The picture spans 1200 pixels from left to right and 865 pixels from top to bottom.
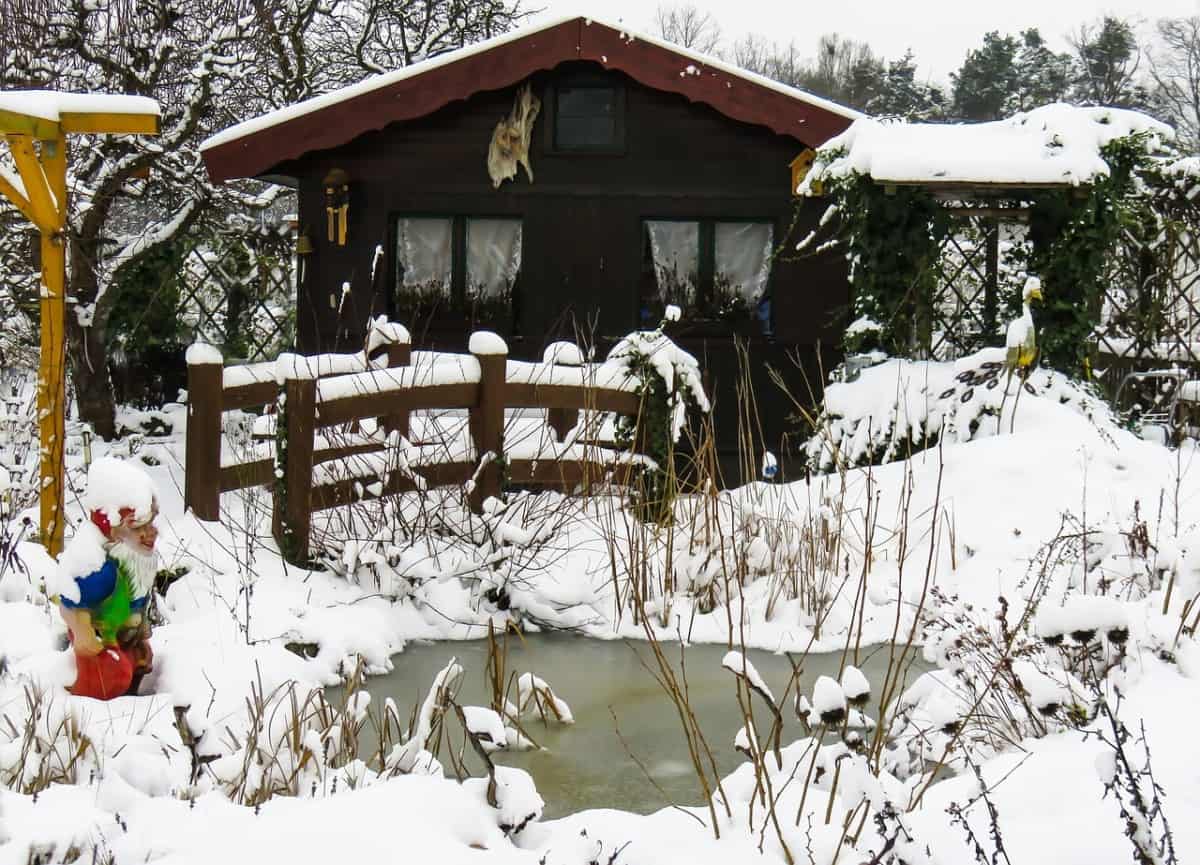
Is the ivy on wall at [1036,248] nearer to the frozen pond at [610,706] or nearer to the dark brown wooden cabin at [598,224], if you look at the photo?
the dark brown wooden cabin at [598,224]

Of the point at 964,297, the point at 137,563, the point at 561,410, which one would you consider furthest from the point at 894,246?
the point at 137,563

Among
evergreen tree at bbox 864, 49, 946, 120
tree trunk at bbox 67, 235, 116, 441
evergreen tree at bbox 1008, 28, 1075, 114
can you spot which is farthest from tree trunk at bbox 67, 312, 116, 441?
evergreen tree at bbox 1008, 28, 1075, 114

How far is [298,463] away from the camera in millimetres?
6055

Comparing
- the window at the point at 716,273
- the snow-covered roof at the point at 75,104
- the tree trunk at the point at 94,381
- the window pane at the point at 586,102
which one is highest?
the window pane at the point at 586,102

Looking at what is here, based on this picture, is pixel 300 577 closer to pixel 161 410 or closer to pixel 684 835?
pixel 684 835

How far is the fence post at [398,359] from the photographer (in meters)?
7.05

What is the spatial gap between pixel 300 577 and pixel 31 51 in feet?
24.9

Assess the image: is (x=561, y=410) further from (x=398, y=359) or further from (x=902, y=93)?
(x=902, y=93)

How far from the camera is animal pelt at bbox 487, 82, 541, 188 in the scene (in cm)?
1151

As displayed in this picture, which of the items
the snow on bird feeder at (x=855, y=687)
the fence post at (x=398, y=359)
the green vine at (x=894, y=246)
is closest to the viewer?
the snow on bird feeder at (x=855, y=687)

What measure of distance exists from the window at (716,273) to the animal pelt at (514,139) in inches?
49.5

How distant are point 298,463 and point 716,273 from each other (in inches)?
248

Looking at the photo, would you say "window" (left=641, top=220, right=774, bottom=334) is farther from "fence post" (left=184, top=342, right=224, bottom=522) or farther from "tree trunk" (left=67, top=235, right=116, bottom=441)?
"fence post" (left=184, top=342, right=224, bottom=522)

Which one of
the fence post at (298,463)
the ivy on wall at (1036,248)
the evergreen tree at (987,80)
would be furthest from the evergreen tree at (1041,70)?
the fence post at (298,463)
